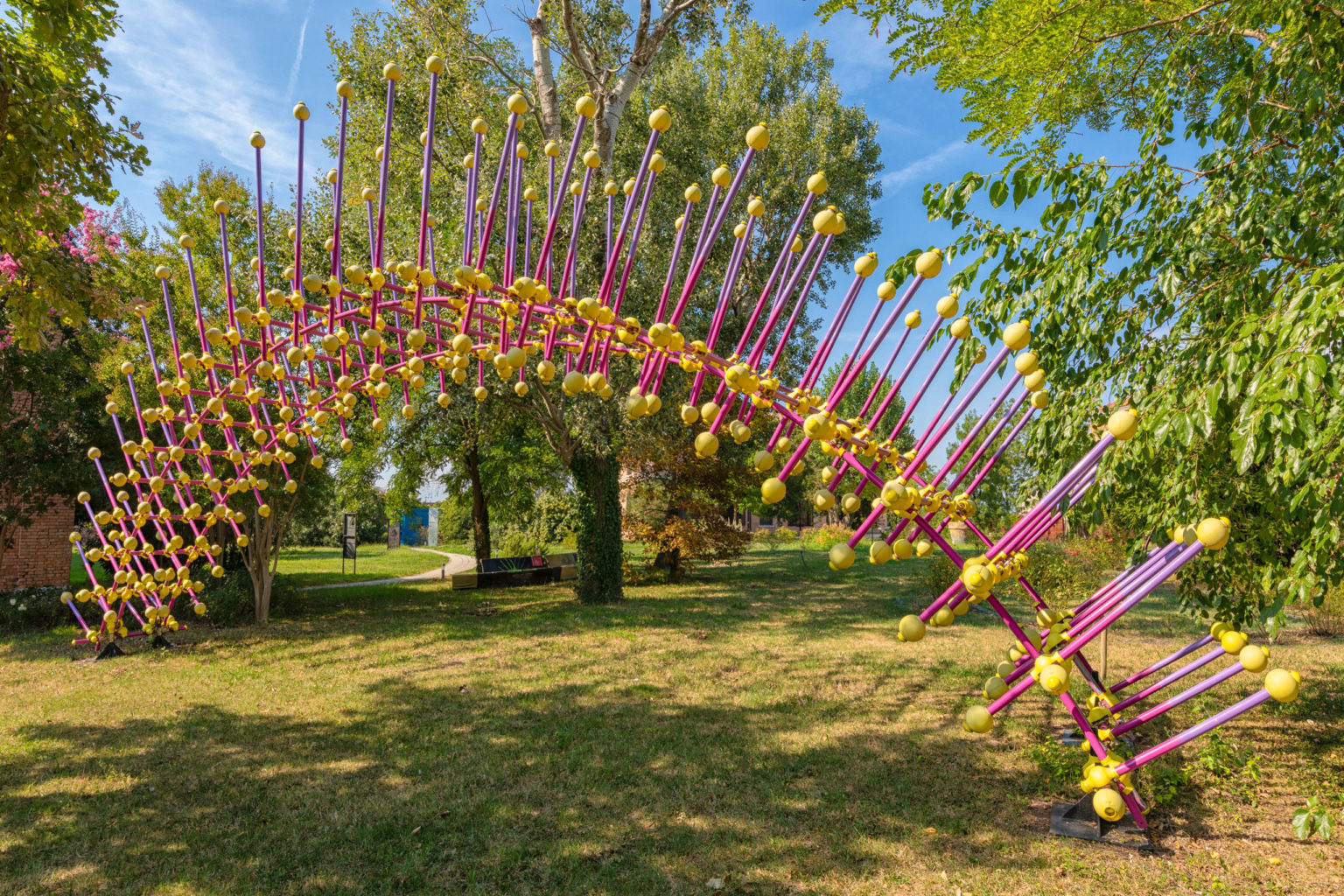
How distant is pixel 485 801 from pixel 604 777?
30.1 inches

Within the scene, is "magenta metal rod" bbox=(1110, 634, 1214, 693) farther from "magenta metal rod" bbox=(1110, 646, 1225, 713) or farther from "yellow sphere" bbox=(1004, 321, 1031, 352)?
"yellow sphere" bbox=(1004, 321, 1031, 352)

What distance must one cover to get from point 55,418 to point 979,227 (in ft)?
40.6

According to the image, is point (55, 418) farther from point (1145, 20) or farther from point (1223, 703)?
point (1223, 703)

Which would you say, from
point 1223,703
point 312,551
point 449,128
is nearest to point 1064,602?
point 1223,703

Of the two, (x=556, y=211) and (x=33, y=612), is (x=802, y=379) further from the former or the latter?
(x=33, y=612)

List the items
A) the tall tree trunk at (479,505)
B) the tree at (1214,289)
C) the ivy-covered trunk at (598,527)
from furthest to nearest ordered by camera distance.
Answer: the tall tree trunk at (479,505)
the ivy-covered trunk at (598,527)
the tree at (1214,289)

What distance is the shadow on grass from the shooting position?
11.0ft

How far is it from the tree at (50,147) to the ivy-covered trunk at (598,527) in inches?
293

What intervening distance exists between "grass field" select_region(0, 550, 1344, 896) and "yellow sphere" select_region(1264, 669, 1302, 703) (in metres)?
2.39

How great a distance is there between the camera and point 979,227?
381cm

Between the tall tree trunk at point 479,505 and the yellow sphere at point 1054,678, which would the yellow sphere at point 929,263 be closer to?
the yellow sphere at point 1054,678

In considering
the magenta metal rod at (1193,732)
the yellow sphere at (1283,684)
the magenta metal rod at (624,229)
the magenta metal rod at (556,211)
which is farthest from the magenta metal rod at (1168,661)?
the magenta metal rod at (556,211)

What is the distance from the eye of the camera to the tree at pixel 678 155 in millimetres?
10359

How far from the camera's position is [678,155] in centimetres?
1453
